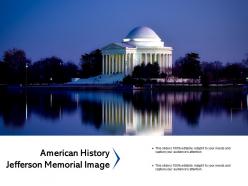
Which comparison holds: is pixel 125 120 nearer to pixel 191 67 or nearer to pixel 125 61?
pixel 191 67

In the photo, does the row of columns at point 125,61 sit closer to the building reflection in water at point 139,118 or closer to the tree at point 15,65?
the tree at point 15,65

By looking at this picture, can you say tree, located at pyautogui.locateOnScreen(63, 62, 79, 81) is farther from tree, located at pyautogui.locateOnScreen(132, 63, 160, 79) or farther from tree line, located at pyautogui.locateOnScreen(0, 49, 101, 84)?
tree, located at pyautogui.locateOnScreen(132, 63, 160, 79)

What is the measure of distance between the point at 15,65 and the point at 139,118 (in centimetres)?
2328

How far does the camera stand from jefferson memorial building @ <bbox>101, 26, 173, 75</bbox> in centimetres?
4571

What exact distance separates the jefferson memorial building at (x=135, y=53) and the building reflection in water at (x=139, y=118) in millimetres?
28965

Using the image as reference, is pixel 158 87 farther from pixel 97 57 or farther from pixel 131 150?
pixel 131 150

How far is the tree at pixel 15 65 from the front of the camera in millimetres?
34662

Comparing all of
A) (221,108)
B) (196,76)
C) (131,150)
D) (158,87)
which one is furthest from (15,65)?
(131,150)

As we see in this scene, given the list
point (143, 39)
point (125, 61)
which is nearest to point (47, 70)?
point (125, 61)

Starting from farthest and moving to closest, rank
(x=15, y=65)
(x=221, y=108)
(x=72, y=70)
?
(x=72, y=70) < (x=15, y=65) < (x=221, y=108)

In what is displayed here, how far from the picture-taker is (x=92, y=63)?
46.3m

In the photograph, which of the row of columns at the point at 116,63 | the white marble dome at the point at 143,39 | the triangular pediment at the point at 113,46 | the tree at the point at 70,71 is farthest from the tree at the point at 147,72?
the white marble dome at the point at 143,39

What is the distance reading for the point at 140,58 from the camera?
154 ft

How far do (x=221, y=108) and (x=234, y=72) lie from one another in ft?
62.0
